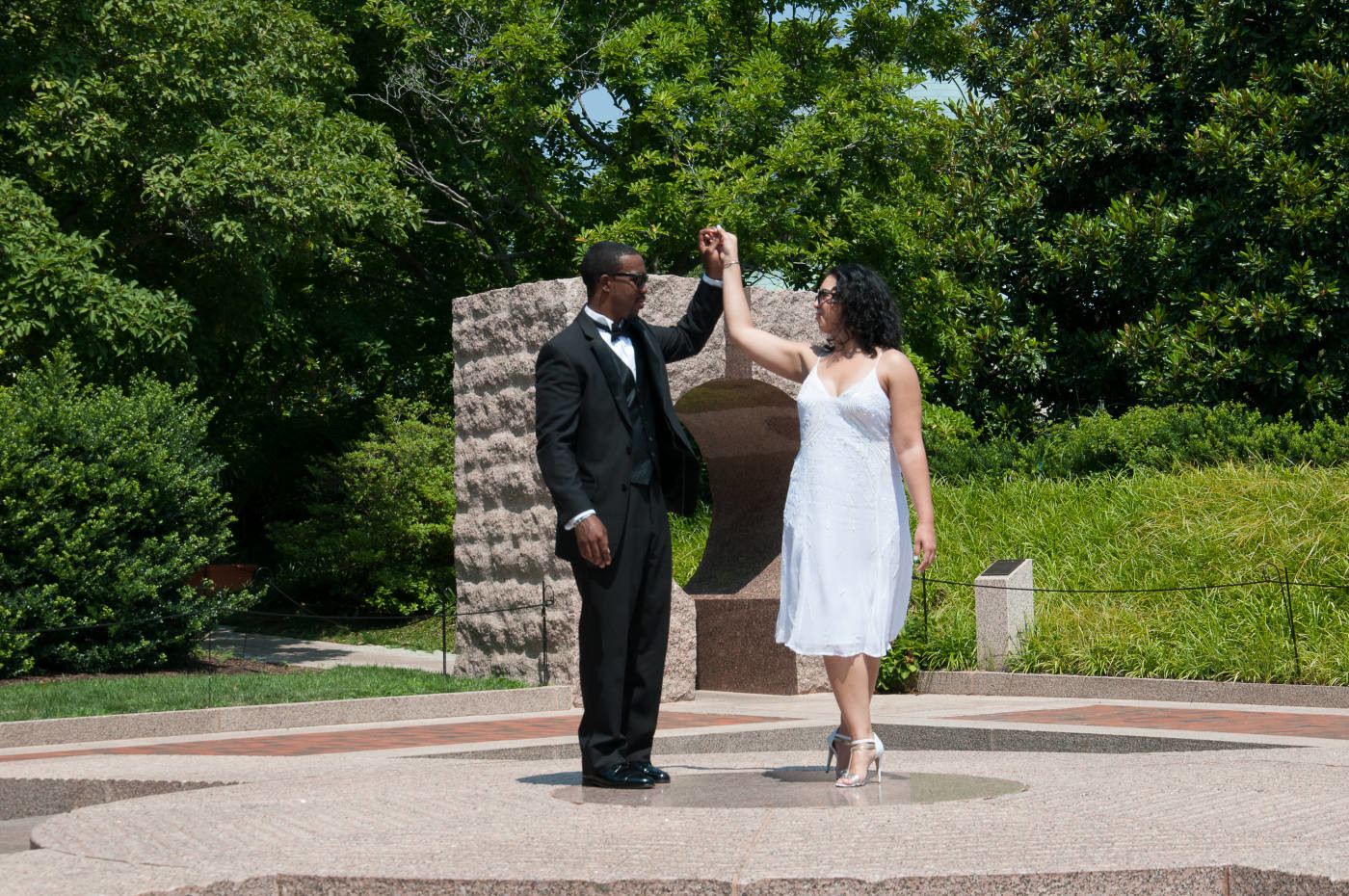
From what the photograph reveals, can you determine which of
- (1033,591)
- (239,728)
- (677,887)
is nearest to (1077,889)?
(677,887)

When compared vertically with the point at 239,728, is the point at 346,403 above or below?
above

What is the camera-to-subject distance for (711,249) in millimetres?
5133

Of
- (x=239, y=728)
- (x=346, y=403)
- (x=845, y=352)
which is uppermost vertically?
(x=346, y=403)

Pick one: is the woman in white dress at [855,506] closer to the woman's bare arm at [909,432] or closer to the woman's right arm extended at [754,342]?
the woman's bare arm at [909,432]

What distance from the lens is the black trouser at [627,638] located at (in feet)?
15.7

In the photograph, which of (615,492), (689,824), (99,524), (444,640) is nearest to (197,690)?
(444,640)

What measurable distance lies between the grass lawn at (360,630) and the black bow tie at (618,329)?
1262 centimetres

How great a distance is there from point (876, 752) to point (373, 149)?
1616cm

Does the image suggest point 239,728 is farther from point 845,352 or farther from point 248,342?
point 248,342

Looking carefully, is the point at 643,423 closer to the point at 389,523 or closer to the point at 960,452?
the point at 960,452

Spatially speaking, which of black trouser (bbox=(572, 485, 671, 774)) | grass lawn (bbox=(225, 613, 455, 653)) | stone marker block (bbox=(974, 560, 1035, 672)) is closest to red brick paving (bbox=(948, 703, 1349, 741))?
stone marker block (bbox=(974, 560, 1035, 672))

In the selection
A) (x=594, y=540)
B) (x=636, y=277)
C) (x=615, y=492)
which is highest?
(x=636, y=277)

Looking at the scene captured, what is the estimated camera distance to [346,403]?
2297 centimetres

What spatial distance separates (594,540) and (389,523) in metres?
14.5
